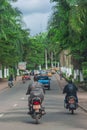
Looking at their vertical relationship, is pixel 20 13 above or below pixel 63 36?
above

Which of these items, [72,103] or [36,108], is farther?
[72,103]

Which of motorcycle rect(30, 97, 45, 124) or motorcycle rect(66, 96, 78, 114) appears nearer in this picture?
motorcycle rect(30, 97, 45, 124)

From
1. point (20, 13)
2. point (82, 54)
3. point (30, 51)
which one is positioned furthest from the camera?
point (30, 51)

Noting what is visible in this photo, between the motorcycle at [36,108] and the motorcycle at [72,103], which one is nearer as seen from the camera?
the motorcycle at [36,108]

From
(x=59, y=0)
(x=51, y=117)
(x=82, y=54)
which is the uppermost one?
(x=59, y=0)

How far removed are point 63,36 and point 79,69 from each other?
1489 cm

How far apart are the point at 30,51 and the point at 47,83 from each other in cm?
10872

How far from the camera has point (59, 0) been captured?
185 feet

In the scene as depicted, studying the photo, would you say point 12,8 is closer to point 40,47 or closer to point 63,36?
point 63,36

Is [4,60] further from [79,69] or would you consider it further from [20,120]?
[20,120]

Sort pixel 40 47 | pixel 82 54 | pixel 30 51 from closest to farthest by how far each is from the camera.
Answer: pixel 82 54 → pixel 30 51 → pixel 40 47

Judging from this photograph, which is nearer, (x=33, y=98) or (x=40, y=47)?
(x=33, y=98)

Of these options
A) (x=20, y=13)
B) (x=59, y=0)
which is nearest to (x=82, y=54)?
(x=59, y=0)

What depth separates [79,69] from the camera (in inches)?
2867
